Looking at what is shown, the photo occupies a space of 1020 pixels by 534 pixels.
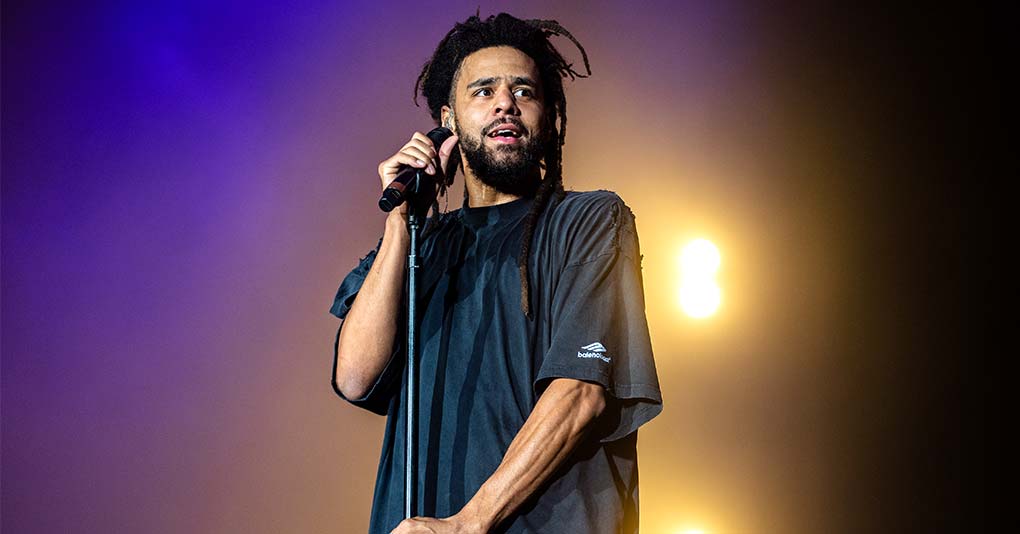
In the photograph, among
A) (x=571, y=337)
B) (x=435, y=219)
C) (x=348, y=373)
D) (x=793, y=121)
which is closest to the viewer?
(x=571, y=337)

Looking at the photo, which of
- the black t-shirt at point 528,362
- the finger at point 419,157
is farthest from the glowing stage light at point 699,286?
the finger at point 419,157

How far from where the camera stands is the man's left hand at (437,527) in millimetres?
1344

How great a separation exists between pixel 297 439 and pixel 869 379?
5.80ft

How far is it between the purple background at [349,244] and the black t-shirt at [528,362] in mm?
1104

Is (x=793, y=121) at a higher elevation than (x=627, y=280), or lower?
higher

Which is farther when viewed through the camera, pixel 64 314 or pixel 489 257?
pixel 64 314

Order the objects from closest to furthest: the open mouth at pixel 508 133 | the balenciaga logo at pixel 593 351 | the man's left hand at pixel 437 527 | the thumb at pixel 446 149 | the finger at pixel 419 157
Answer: the man's left hand at pixel 437 527 < the balenciaga logo at pixel 593 351 < the finger at pixel 419 157 < the thumb at pixel 446 149 < the open mouth at pixel 508 133

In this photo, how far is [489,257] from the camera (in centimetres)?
174

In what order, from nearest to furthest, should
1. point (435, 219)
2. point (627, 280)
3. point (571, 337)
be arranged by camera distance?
point (571, 337) < point (627, 280) < point (435, 219)

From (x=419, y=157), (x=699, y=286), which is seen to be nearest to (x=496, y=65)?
(x=419, y=157)

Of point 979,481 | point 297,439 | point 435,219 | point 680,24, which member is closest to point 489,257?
point 435,219

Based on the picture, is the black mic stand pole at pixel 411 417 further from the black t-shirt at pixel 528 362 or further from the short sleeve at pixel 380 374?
the short sleeve at pixel 380 374

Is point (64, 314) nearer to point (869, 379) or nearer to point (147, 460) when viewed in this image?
point (147, 460)

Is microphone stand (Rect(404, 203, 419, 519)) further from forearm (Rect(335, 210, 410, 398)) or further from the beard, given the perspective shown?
the beard
